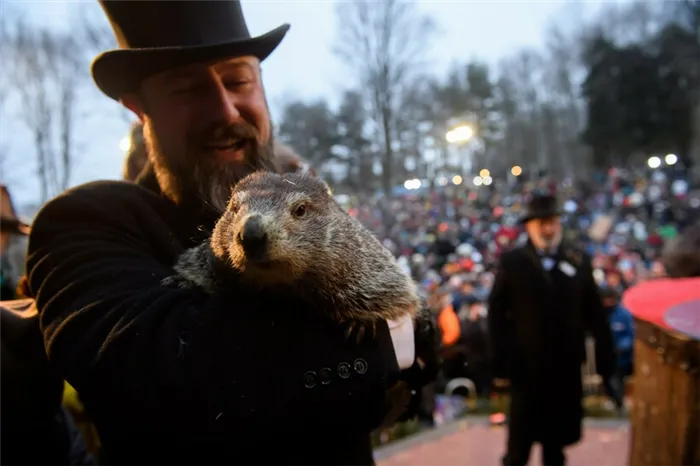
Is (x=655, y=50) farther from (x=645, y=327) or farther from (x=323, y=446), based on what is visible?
(x=323, y=446)

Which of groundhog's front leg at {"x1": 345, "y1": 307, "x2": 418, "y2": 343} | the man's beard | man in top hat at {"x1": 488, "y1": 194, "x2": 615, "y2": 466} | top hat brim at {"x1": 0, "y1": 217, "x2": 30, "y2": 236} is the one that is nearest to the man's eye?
the man's beard

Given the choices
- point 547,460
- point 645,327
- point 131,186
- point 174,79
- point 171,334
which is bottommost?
point 547,460

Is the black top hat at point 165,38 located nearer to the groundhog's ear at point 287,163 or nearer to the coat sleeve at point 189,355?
the groundhog's ear at point 287,163

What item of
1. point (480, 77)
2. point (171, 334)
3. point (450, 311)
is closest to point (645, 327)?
point (171, 334)

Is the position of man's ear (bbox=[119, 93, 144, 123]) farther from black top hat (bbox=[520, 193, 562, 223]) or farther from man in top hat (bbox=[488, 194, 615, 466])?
black top hat (bbox=[520, 193, 562, 223])

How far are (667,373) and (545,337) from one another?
1924mm

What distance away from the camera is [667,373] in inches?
117

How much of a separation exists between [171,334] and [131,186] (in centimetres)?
76

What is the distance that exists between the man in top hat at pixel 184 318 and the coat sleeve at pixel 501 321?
379cm

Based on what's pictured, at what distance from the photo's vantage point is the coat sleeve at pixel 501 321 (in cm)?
518

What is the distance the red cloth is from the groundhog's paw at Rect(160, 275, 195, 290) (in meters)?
2.56

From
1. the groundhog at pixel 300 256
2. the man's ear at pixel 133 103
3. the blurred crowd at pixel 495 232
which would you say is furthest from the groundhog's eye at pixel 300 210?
the blurred crowd at pixel 495 232

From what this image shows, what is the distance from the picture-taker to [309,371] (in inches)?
50.2

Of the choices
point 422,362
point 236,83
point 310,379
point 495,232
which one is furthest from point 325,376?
point 495,232
